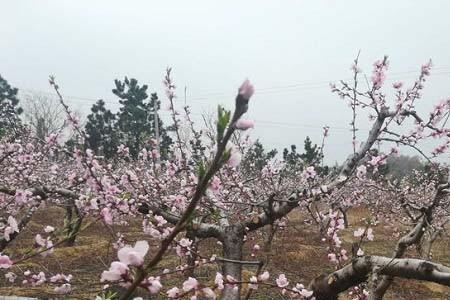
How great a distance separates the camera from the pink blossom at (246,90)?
0.77m

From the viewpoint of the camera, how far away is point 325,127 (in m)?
7.09

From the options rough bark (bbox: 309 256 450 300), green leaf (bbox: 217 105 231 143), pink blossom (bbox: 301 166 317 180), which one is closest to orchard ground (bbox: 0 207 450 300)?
pink blossom (bbox: 301 166 317 180)

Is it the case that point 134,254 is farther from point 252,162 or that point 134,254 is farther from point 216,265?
point 252,162

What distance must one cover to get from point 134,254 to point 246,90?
0.47 metres

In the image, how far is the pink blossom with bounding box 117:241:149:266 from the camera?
39.4 inches

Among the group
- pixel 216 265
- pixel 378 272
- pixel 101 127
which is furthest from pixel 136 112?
pixel 378 272

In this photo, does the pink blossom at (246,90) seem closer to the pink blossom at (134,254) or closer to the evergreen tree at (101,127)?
the pink blossom at (134,254)

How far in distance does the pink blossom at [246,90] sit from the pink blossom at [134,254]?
17.4 inches

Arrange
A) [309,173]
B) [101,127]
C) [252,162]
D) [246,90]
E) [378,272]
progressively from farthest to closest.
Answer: [101,127]
[252,162]
[309,173]
[378,272]
[246,90]

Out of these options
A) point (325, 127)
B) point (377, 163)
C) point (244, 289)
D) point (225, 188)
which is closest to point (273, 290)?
point (244, 289)

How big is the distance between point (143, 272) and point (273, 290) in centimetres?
810

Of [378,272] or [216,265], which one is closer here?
[378,272]

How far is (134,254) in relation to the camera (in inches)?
39.4

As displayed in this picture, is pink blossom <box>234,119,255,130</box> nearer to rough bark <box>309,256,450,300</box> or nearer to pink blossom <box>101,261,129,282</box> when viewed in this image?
pink blossom <box>101,261,129,282</box>
